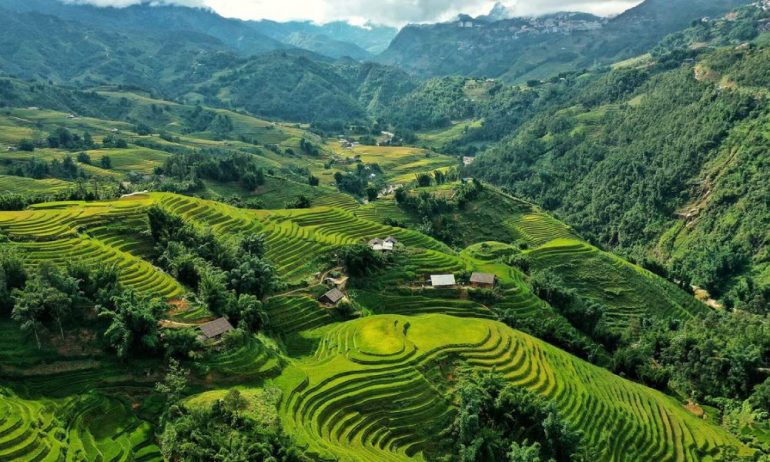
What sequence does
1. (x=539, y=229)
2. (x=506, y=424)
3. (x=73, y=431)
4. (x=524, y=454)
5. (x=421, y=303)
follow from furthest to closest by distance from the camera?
A: (x=539, y=229), (x=421, y=303), (x=506, y=424), (x=524, y=454), (x=73, y=431)

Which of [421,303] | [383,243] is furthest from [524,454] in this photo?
[383,243]

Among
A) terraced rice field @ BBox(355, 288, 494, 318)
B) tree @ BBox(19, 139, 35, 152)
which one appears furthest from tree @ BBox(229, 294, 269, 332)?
tree @ BBox(19, 139, 35, 152)

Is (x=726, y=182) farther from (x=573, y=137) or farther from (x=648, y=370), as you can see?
(x=648, y=370)

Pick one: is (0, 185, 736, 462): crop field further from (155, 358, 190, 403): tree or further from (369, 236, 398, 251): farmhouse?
(369, 236, 398, 251): farmhouse

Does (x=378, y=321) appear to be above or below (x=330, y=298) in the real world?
above

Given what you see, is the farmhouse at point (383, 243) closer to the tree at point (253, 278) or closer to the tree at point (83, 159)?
the tree at point (253, 278)

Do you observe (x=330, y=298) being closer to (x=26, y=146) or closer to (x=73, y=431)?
(x=73, y=431)
